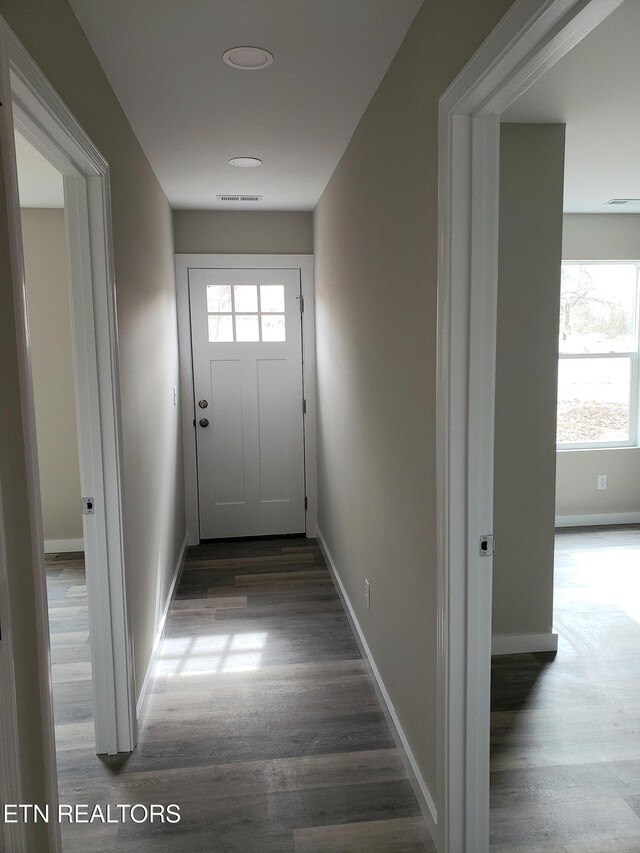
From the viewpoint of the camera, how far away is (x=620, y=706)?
2.63 m

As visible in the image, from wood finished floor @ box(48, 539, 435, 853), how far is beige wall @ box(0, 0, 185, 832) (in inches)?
11.4

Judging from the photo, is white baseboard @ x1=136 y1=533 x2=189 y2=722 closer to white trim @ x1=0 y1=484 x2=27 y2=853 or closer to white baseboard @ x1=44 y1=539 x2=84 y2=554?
white baseboard @ x1=44 y1=539 x2=84 y2=554

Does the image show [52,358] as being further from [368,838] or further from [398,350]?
[368,838]

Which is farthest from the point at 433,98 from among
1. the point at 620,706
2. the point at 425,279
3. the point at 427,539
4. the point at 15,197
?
the point at 620,706

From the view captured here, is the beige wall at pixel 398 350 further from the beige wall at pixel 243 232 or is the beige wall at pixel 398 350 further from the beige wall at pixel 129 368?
the beige wall at pixel 243 232

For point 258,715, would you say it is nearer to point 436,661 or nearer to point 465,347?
point 436,661

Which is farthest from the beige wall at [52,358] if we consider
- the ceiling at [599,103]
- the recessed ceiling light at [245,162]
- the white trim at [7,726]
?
the white trim at [7,726]

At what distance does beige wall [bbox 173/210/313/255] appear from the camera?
4648mm

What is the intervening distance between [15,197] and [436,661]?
1.61 meters

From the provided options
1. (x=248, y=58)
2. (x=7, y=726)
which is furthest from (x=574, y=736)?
(x=248, y=58)

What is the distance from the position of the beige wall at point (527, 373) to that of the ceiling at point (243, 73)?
0.82 metres

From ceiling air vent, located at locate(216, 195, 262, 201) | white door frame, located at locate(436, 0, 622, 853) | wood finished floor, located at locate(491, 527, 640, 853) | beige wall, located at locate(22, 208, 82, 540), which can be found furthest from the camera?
Answer: beige wall, located at locate(22, 208, 82, 540)

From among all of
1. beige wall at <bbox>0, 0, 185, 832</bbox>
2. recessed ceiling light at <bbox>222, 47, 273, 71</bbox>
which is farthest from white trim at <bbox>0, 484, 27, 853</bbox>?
recessed ceiling light at <bbox>222, 47, 273, 71</bbox>

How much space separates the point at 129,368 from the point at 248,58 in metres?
1.21
